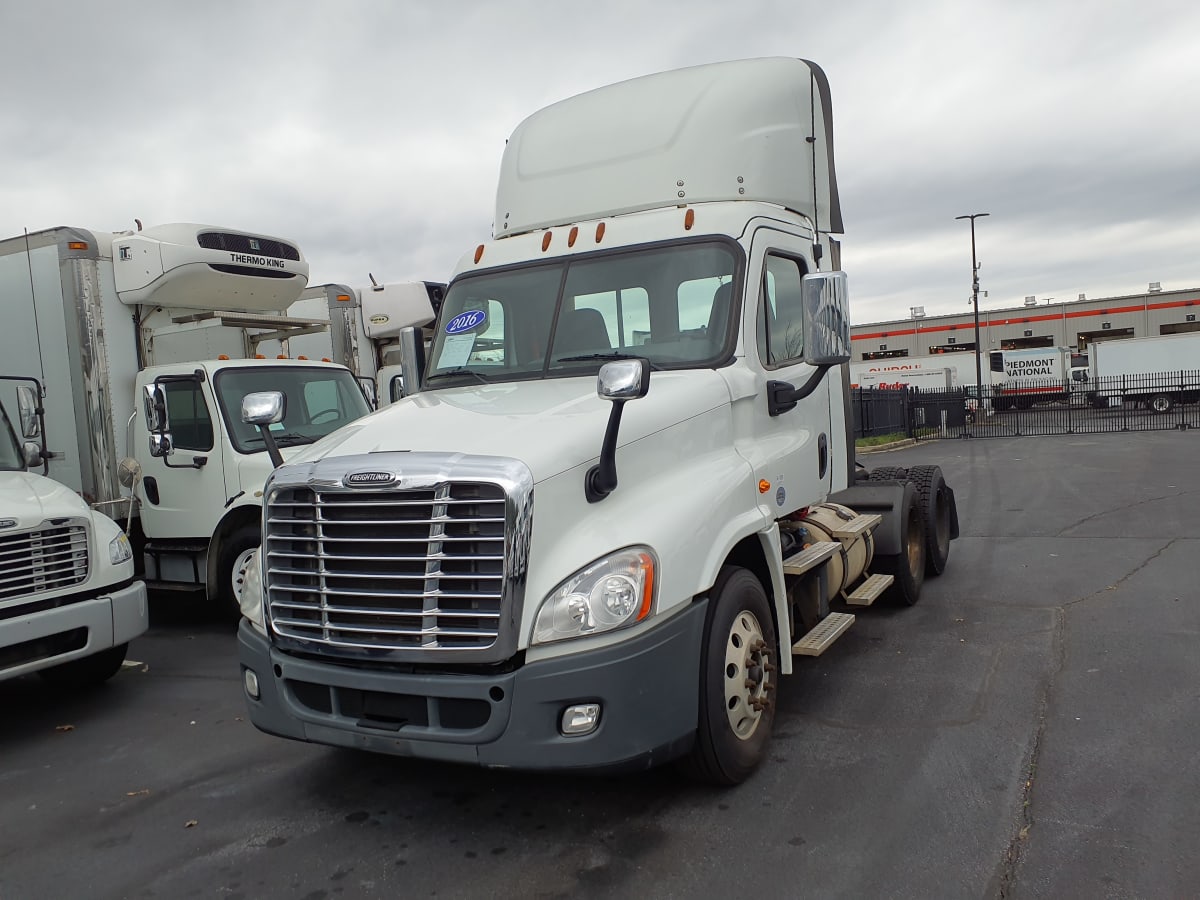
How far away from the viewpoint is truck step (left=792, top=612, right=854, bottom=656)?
200 inches

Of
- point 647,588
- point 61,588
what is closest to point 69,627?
point 61,588

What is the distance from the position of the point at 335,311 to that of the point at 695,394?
28.2 ft

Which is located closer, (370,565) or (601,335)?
(370,565)

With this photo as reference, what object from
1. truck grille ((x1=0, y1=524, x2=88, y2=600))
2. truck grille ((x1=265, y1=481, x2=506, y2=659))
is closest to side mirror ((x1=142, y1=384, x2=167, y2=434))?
truck grille ((x1=0, y1=524, x2=88, y2=600))

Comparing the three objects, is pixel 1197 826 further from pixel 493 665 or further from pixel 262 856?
pixel 262 856

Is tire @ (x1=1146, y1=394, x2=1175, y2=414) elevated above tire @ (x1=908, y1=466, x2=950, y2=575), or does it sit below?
below

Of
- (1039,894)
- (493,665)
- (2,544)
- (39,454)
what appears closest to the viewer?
(1039,894)

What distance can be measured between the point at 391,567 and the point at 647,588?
1.03m

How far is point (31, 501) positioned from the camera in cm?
596

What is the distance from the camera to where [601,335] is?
4930 millimetres

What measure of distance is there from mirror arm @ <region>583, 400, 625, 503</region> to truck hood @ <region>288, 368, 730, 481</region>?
77 mm

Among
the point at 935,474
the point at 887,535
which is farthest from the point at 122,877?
the point at 935,474

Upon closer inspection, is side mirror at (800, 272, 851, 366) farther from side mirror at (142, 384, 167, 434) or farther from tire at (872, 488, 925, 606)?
side mirror at (142, 384, 167, 434)

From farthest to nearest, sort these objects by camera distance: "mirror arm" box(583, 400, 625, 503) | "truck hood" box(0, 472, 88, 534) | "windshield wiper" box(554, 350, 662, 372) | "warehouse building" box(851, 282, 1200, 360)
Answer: "warehouse building" box(851, 282, 1200, 360) < "truck hood" box(0, 472, 88, 534) < "windshield wiper" box(554, 350, 662, 372) < "mirror arm" box(583, 400, 625, 503)
